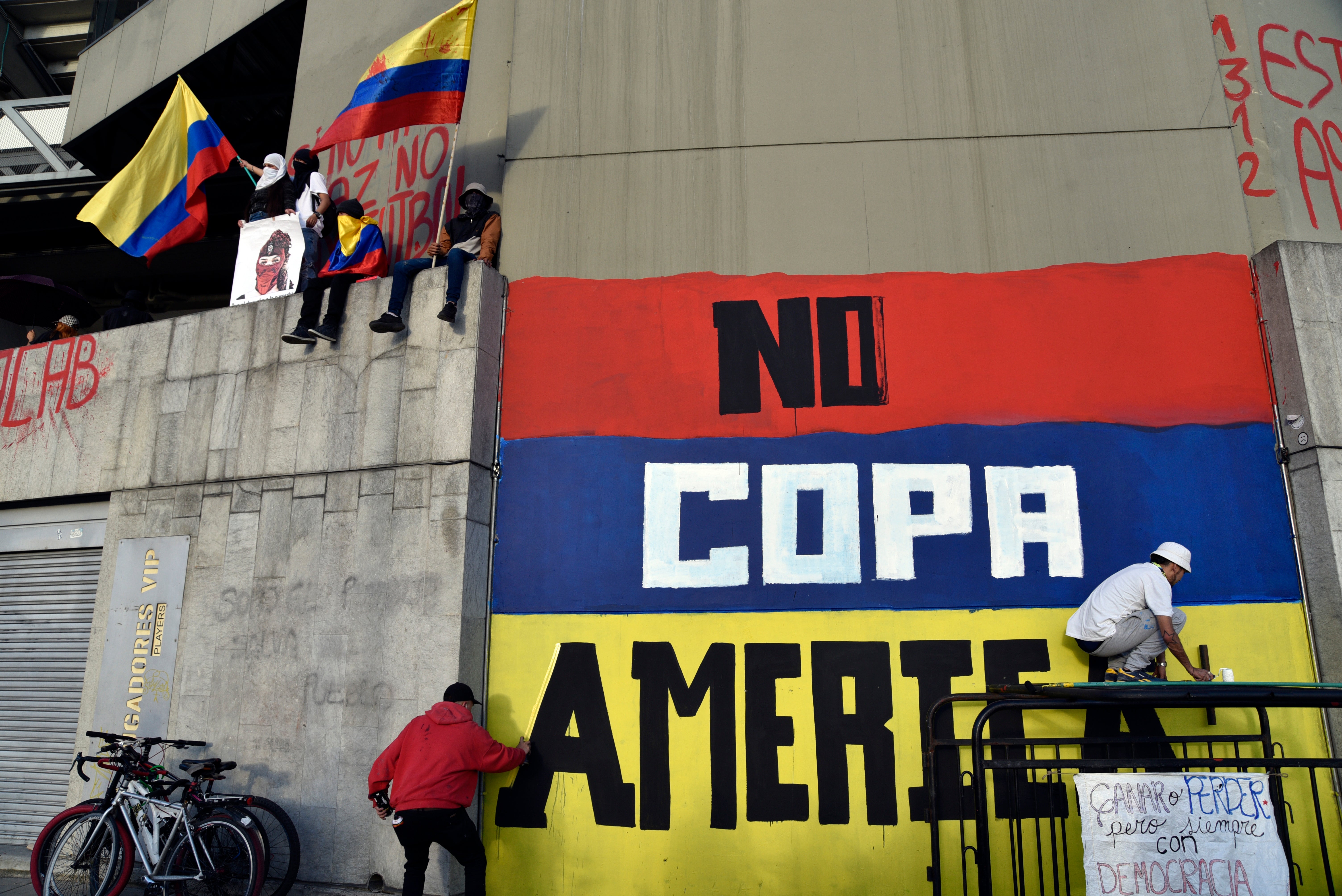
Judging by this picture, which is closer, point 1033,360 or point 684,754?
point 684,754

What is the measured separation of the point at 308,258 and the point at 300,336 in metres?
1.17

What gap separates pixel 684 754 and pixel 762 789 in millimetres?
615

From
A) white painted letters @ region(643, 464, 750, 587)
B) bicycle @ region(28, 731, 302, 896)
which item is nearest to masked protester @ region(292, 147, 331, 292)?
white painted letters @ region(643, 464, 750, 587)

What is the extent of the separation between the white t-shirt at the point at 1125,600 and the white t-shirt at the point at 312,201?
750 cm

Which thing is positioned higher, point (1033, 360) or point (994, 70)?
point (994, 70)

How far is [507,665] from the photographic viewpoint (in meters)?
6.83

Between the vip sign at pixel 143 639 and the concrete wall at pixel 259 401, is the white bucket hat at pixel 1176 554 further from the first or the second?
the vip sign at pixel 143 639

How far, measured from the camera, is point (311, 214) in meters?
8.47

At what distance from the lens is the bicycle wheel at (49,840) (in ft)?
21.0

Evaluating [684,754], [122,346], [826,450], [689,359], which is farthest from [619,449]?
[122,346]

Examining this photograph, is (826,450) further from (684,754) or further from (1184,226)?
(1184,226)

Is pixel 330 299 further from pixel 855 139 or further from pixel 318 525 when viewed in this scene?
pixel 855 139

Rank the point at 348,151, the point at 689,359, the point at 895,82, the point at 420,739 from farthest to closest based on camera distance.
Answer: the point at 348,151 < the point at 895,82 < the point at 689,359 < the point at 420,739

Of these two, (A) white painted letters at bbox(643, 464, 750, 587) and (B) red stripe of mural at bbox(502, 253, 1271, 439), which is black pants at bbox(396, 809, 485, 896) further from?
(B) red stripe of mural at bbox(502, 253, 1271, 439)
